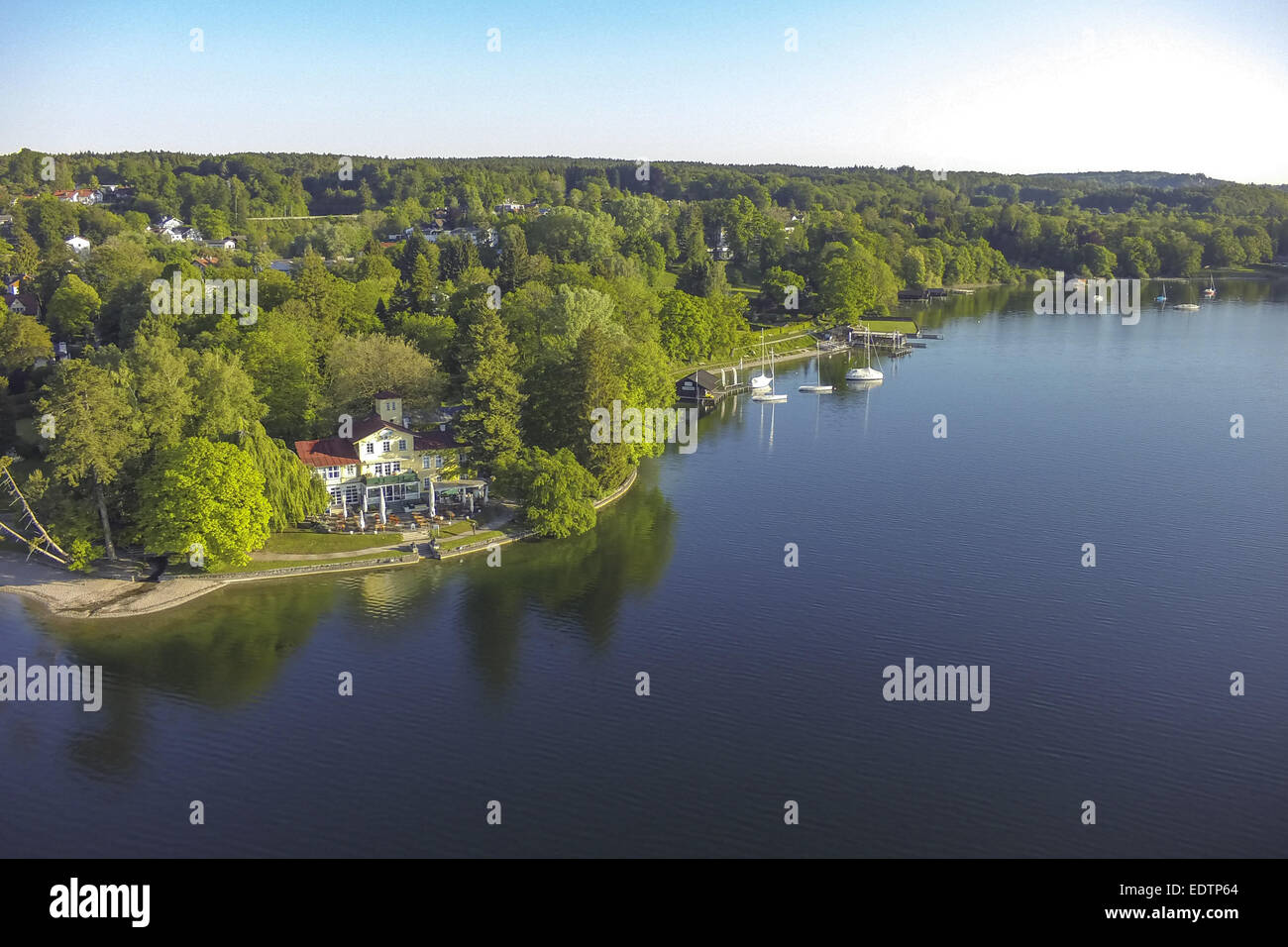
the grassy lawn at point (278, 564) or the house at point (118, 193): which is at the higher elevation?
the house at point (118, 193)

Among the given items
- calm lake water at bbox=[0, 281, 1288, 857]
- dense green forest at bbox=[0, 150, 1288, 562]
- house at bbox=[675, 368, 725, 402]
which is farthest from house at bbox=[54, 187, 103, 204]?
calm lake water at bbox=[0, 281, 1288, 857]

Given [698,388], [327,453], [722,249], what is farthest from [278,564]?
[722,249]

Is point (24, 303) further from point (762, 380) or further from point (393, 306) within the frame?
point (762, 380)

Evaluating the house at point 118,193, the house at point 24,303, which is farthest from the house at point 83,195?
the house at point 24,303

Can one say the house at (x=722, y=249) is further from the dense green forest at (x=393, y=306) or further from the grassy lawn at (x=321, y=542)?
the grassy lawn at (x=321, y=542)

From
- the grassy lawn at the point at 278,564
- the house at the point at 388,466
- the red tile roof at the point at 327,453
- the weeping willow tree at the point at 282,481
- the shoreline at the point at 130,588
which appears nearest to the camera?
the shoreline at the point at 130,588

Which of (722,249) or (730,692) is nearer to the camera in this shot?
(730,692)
